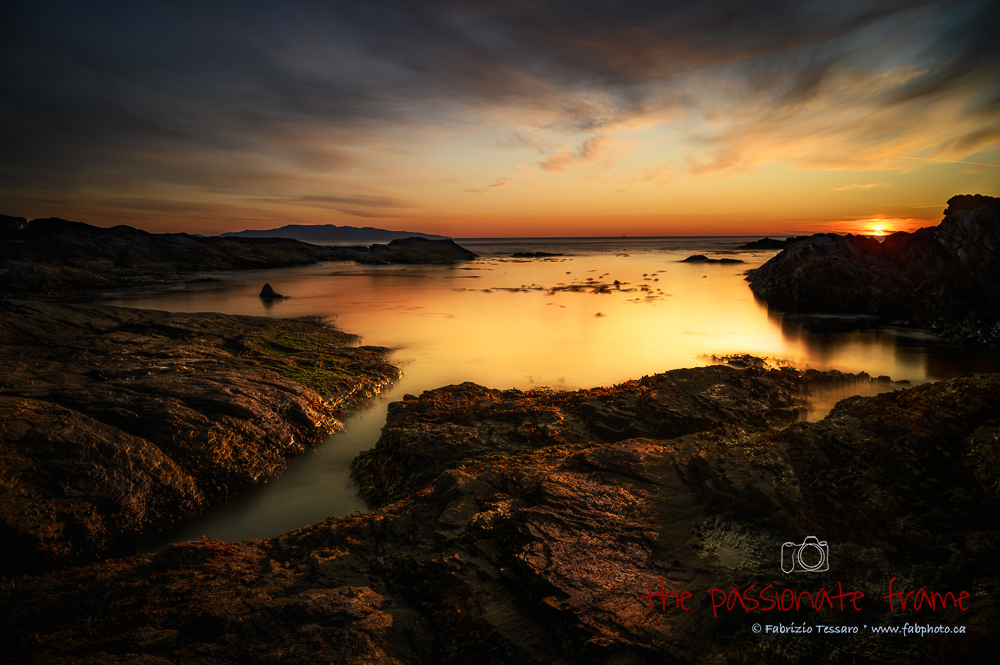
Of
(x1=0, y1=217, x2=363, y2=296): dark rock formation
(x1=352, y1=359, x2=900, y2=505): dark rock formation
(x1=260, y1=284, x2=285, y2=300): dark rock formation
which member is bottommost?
(x1=352, y1=359, x2=900, y2=505): dark rock formation

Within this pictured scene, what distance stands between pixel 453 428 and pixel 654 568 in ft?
15.5

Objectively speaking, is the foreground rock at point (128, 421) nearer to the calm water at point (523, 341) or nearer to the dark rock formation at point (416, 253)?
the calm water at point (523, 341)

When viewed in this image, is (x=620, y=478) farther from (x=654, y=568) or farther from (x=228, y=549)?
(x=228, y=549)

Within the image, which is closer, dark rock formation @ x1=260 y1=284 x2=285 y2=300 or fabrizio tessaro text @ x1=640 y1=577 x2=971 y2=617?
fabrizio tessaro text @ x1=640 y1=577 x2=971 y2=617

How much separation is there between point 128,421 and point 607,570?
26.0 ft

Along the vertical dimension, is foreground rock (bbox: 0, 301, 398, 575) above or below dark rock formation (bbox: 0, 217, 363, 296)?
below

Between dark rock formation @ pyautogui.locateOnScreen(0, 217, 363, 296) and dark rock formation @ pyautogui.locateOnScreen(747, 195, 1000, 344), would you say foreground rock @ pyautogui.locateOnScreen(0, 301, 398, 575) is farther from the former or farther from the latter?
dark rock formation @ pyautogui.locateOnScreen(0, 217, 363, 296)

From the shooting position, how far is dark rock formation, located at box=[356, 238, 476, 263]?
67.6 meters

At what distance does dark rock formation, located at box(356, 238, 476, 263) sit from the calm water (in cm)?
3262

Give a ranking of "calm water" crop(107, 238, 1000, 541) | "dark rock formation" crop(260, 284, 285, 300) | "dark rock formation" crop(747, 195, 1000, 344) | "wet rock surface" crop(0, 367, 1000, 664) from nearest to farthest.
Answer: "wet rock surface" crop(0, 367, 1000, 664) → "calm water" crop(107, 238, 1000, 541) → "dark rock formation" crop(747, 195, 1000, 344) → "dark rock formation" crop(260, 284, 285, 300)

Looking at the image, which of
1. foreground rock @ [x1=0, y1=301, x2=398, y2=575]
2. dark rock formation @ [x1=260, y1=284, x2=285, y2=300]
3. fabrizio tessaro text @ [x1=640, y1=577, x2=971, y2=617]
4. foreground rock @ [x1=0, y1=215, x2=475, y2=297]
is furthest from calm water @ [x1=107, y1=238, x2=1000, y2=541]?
foreground rock @ [x1=0, y1=215, x2=475, y2=297]

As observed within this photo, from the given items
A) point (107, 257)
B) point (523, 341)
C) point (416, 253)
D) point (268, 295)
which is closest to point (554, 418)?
point (523, 341)

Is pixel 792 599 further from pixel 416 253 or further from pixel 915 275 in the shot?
pixel 416 253

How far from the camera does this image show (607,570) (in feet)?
13.0
